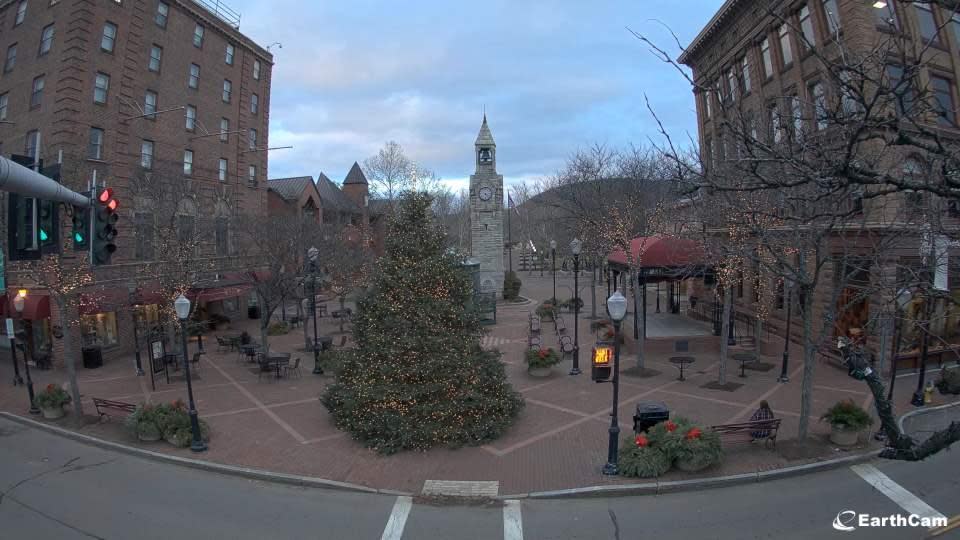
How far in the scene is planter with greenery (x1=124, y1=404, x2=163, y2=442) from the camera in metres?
12.6

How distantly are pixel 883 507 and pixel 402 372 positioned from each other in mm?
9176

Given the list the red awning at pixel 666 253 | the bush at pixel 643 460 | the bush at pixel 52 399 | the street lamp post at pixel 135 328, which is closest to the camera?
the bush at pixel 643 460

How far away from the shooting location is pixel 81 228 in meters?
7.77

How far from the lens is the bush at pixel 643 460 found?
1011 cm

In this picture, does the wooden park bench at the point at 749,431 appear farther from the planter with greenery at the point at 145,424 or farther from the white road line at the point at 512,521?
the planter with greenery at the point at 145,424

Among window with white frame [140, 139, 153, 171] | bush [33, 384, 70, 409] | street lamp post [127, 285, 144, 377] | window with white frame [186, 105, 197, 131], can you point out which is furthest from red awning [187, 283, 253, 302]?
bush [33, 384, 70, 409]

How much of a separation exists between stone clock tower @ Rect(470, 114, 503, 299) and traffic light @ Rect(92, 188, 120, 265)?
116 feet

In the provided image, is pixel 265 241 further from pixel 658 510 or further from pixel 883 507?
pixel 883 507

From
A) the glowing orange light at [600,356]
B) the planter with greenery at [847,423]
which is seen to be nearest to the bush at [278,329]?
the glowing orange light at [600,356]

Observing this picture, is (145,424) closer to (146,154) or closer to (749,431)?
(749,431)

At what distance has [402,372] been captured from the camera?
12.1 m

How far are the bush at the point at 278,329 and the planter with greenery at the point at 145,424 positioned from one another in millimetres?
16608

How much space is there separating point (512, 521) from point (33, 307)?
68.4 ft

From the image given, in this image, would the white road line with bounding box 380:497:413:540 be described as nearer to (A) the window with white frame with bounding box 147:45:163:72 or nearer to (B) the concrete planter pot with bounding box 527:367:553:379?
(B) the concrete planter pot with bounding box 527:367:553:379
